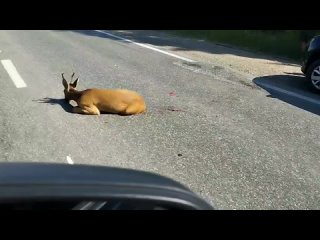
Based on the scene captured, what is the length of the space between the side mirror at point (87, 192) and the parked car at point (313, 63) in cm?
886

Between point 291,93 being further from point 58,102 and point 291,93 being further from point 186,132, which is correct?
point 58,102

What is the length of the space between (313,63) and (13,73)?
6965 mm

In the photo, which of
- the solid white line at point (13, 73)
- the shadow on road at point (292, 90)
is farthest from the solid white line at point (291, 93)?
the solid white line at point (13, 73)

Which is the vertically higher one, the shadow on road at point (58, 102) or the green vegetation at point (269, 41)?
the green vegetation at point (269, 41)

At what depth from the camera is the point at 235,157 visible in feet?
18.9

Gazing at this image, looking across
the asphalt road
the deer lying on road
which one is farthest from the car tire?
the deer lying on road

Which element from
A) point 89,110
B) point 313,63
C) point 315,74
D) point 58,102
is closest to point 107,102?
point 89,110

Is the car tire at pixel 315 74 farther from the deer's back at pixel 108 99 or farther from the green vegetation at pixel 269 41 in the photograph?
the green vegetation at pixel 269 41

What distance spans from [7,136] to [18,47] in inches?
322

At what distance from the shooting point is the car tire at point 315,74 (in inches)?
392

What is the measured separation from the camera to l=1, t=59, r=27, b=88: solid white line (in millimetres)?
8836

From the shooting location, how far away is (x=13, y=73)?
31.9 ft
